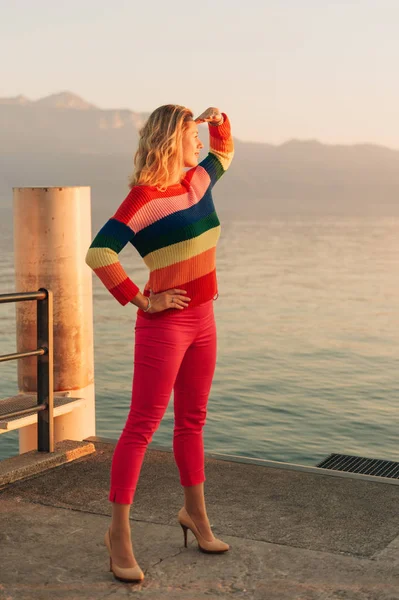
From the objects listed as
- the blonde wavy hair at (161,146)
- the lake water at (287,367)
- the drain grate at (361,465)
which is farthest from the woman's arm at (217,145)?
the lake water at (287,367)

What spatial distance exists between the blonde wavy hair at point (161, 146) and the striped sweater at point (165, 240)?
0.16 feet

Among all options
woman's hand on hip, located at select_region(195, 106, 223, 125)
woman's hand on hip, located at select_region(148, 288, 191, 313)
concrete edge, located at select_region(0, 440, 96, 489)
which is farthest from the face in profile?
concrete edge, located at select_region(0, 440, 96, 489)

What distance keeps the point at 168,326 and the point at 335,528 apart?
4.27 feet

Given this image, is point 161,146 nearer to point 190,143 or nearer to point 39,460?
point 190,143

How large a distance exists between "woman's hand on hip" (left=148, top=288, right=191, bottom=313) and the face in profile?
0.51m

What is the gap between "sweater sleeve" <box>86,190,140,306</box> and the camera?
12.3 feet

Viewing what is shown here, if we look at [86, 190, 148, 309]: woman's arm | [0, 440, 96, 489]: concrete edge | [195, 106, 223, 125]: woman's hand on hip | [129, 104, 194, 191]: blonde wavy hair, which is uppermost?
[195, 106, 223, 125]: woman's hand on hip

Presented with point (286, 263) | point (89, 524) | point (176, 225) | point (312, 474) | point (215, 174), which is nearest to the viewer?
point (176, 225)

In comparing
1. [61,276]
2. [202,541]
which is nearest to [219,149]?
[202,541]

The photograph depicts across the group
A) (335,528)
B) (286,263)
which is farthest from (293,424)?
(286,263)

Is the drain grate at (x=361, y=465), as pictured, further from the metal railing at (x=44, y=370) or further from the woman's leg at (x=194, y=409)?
the woman's leg at (x=194, y=409)

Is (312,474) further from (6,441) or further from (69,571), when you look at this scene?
(6,441)

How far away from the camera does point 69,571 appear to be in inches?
155

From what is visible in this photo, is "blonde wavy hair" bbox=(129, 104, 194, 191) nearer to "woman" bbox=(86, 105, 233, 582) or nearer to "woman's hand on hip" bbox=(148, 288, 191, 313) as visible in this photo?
"woman" bbox=(86, 105, 233, 582)
